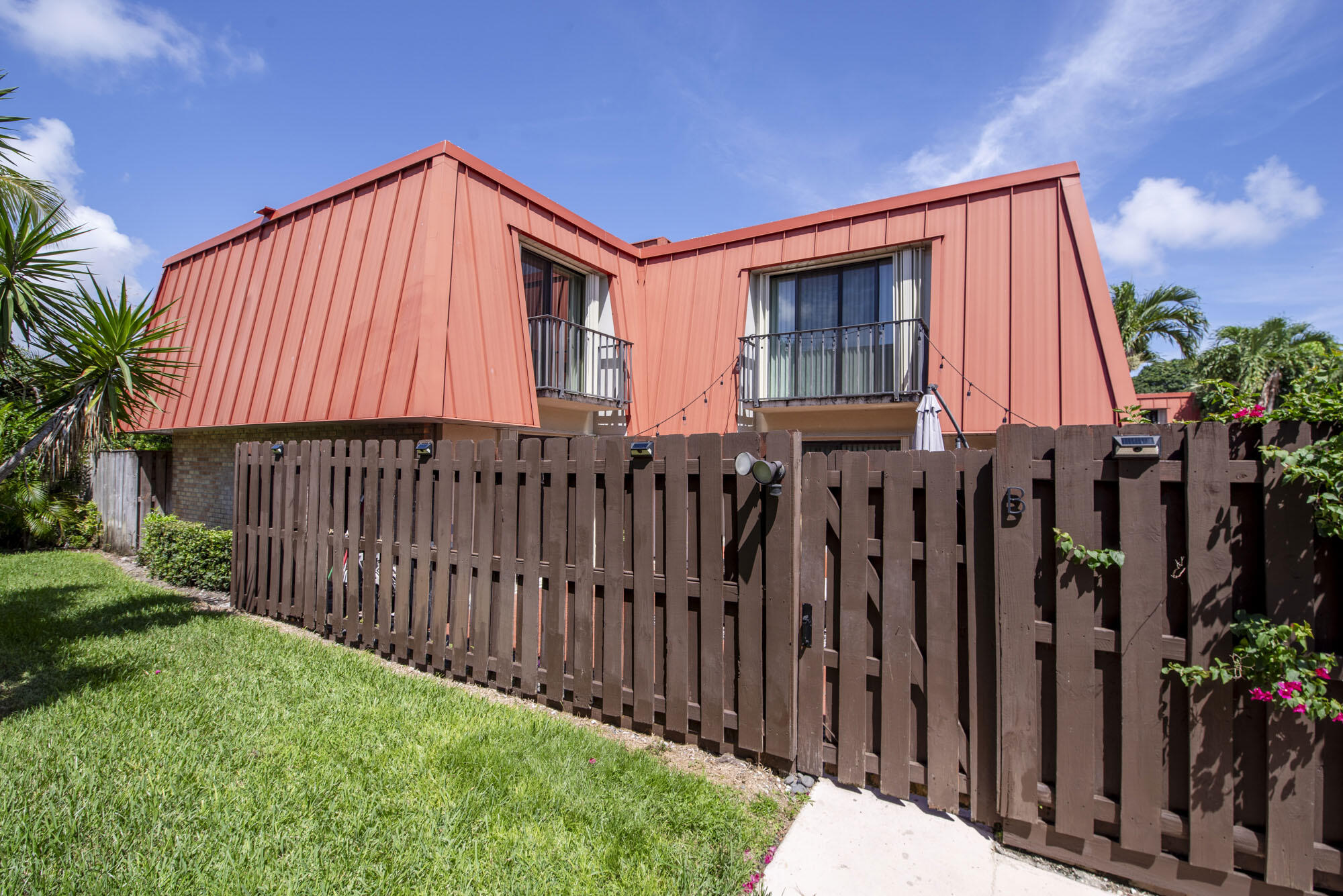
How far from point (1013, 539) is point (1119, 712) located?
88cm

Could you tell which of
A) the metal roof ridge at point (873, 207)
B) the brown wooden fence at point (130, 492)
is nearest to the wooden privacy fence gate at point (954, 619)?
the metal roof ridge at point (873, 207)

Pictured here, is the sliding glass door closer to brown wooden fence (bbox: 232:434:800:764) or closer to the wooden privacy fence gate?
brown wooden fence (bbox: 232:434:800:764)

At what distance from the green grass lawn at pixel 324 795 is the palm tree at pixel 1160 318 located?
26.0 meters

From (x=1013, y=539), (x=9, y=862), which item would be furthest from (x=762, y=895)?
(x=9, y=862)

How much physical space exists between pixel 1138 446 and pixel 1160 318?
26.2 m

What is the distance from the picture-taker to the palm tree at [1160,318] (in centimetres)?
2216

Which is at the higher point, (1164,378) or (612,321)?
(1164,378)

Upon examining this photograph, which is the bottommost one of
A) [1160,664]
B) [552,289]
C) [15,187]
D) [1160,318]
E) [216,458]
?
[1160,664]

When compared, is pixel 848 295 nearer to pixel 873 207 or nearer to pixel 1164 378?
pixel 873 207

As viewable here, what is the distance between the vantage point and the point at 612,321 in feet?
35.2

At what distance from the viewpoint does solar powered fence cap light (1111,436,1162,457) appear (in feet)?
8.74

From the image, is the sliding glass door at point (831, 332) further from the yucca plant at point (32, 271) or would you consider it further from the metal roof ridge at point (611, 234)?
the yucca plant at point (32, 271)

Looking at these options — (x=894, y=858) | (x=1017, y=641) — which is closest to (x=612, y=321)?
(x=1017, y=641)

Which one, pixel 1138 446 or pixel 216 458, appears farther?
pixel 216 458
